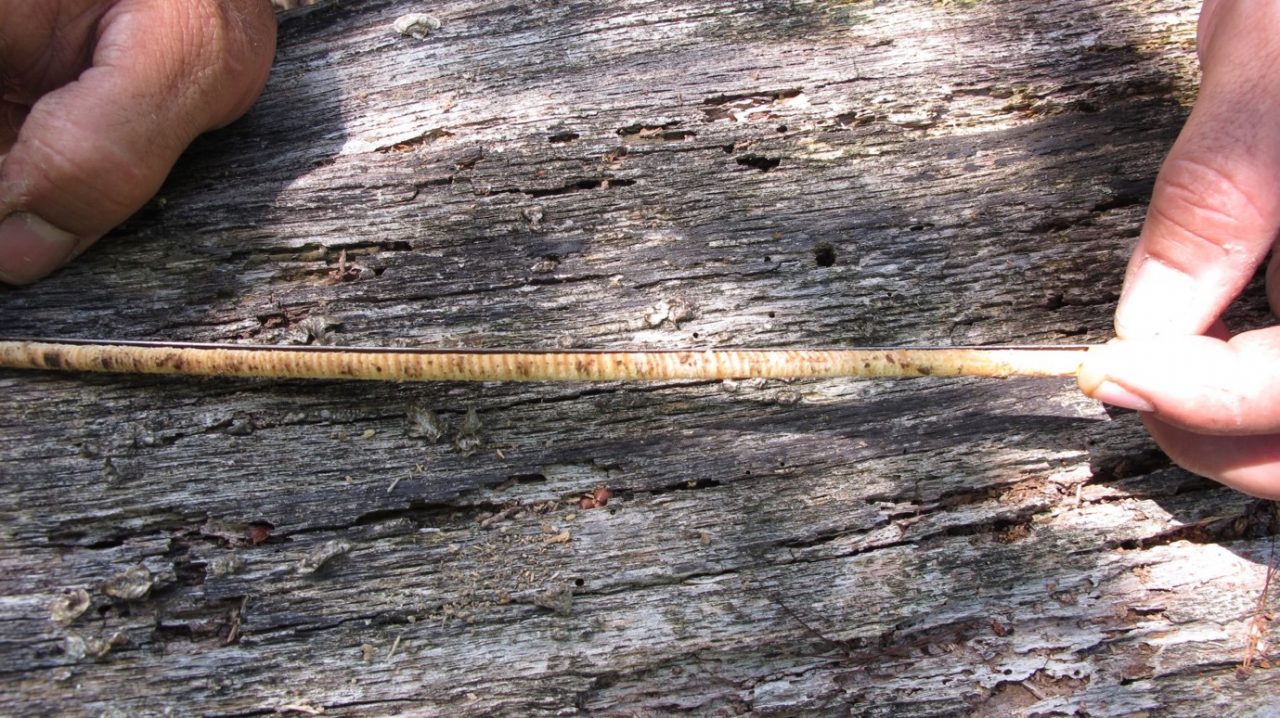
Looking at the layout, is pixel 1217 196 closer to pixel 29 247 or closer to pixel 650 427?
pixel 650 427

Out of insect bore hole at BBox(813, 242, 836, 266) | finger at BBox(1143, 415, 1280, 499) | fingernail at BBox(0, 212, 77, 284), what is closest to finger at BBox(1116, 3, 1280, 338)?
finger at BBox(1143, 415, 1280, 499)

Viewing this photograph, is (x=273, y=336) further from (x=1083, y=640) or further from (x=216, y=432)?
(x=1083, y=640)

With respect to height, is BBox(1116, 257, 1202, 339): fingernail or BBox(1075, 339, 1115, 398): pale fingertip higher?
BBox(1116, 257, 1202, 339): fingernail

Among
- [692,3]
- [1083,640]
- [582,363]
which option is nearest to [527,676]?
[582,363]

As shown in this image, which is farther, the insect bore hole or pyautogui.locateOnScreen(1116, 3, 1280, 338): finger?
the insect bore hole

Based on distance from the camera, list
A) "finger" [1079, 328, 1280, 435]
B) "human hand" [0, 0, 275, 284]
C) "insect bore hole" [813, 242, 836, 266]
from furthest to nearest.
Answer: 1. "insect bore hole" [813, 242, 836, 266]
2. "human hand" [0, 0, 275, 284]
3. "finger" [1079, 328, 1280, 435]

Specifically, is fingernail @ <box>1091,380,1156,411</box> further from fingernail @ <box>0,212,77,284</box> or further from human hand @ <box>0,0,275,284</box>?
fingernail @ <box>0,212,77,284</box>
